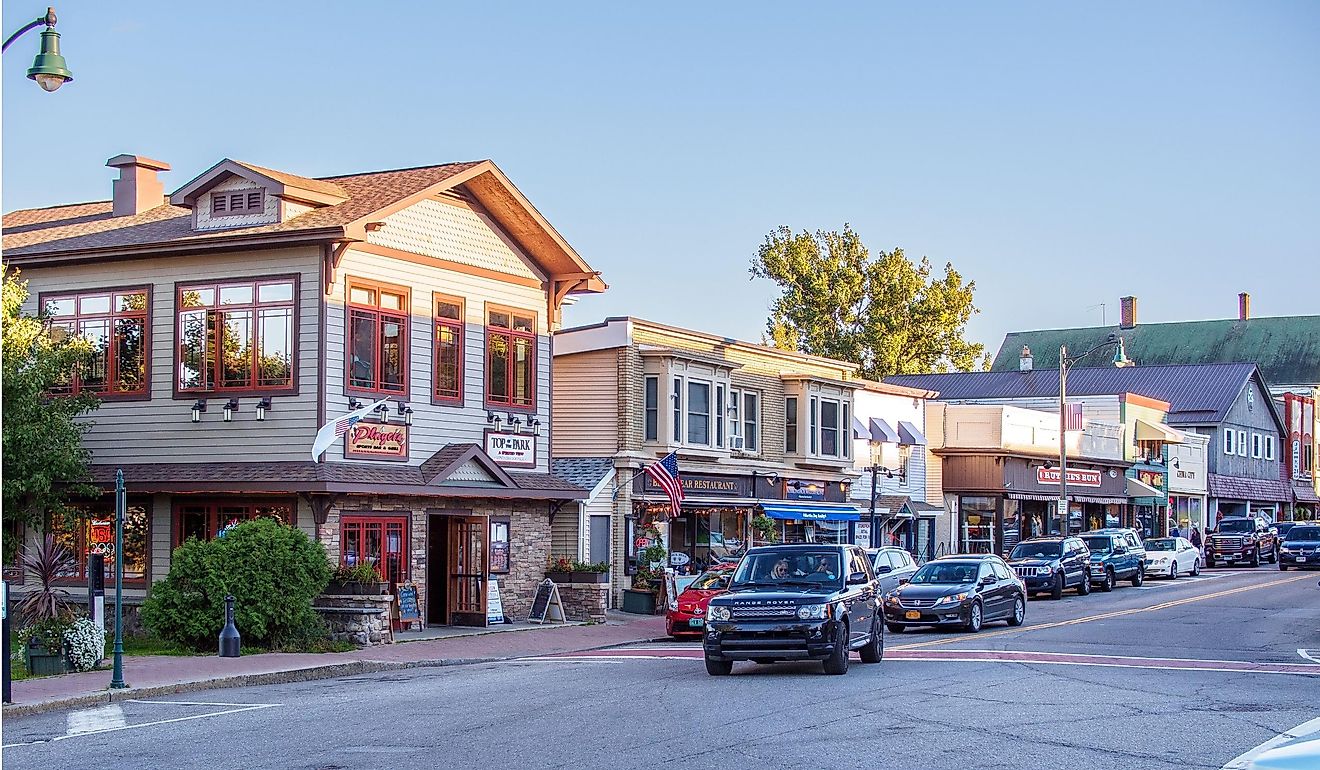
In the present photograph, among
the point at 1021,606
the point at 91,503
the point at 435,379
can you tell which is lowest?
the point at 1021,606

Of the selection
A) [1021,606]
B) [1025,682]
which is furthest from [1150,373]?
[1025,682]

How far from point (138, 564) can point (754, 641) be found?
1385 cm

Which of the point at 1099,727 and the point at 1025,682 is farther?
the point at 1025,682

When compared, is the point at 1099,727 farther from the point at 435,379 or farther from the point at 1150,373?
the point at 1150,373

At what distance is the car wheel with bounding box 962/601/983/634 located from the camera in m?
29.1

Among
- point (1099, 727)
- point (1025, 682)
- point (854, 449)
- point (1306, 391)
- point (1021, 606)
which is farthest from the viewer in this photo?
point (1306, 391)

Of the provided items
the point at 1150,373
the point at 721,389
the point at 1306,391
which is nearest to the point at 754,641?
the point at 721,389

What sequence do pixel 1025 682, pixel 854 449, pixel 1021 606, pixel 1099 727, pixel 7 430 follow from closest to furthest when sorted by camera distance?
pixel 1099 727
pixel 1025 682
pixel 7 430
pixel 1021 606
pixel 854 449

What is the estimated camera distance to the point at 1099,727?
15172 millimetres

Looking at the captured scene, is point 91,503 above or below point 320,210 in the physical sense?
below

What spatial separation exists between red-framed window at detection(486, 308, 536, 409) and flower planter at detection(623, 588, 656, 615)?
549 cm

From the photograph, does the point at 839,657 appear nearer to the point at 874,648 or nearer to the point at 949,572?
the point at 874,648

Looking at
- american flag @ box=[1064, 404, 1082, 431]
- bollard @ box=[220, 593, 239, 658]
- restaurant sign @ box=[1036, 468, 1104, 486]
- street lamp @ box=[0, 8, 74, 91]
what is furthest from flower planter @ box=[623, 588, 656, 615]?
american flag @ box=[1064, 404, 1082, 431]

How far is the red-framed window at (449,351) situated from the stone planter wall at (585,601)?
4.98 m
